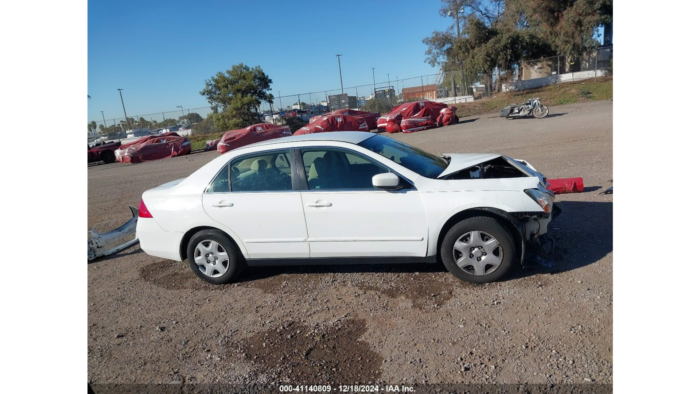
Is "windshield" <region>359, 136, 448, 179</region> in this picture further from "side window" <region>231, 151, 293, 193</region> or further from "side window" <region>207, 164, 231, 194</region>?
"side window" <region>207, 164, 231, 194</region>

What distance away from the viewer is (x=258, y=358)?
3322 millimetres

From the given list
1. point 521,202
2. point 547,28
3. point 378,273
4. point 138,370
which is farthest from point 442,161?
point 547,28

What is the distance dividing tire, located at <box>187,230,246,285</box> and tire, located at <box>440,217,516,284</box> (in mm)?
2261

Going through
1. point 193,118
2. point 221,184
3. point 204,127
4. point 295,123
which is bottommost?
point 221,184

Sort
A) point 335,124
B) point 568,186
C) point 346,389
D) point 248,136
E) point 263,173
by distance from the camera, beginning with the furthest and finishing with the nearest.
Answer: point 335,124
point 248,136
point 568,186
point 263,173
point 346,389

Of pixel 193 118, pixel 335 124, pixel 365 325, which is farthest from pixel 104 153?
pixel 365 325

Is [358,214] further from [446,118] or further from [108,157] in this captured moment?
[108,157]

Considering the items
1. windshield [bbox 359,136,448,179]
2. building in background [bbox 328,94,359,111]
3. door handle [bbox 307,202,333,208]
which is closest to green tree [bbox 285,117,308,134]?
building in background [bbox 328,94,359,111]

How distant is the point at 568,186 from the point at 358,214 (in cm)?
→ 451

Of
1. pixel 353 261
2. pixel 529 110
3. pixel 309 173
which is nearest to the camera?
pixel 353 261

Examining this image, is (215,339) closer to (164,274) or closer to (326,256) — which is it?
(326,256)

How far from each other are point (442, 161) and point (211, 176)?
8.82ft

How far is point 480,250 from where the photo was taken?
3.97 meters

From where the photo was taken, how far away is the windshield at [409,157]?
4.39 metres
